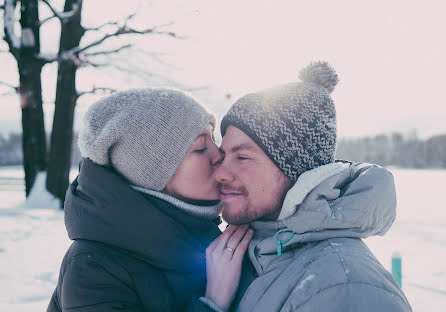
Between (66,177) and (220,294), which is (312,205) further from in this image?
(66,177)

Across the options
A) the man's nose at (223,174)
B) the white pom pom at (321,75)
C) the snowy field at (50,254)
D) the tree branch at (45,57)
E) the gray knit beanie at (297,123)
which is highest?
the white pom pom at (321,75)

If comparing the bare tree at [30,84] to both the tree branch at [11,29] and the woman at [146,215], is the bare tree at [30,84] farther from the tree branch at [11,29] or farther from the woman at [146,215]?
the woman at [146,215]

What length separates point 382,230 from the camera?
1.51 metres

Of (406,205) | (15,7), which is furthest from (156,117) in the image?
(406,205)

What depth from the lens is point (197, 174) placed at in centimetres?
194

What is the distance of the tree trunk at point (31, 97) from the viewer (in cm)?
781

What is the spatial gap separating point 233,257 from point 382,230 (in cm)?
68

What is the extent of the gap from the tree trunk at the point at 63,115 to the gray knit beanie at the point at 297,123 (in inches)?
276

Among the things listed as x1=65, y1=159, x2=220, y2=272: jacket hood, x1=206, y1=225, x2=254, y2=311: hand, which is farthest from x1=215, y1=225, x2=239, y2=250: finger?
x1=65, y1=159, x2=220, y2=272: jacket hood

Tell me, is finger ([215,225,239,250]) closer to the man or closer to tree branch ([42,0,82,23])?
the man

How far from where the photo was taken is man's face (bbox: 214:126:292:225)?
1866mm

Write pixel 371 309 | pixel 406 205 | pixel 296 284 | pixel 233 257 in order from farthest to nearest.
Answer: pixel 406 205, pixel 233 257, pixel 296 284, pixel 371 309

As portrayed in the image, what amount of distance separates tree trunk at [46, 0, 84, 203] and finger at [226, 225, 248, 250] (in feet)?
23.1

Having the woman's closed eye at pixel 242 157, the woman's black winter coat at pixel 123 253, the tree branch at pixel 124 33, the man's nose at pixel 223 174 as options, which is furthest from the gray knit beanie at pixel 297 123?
the tree branch at pixel 124 33
